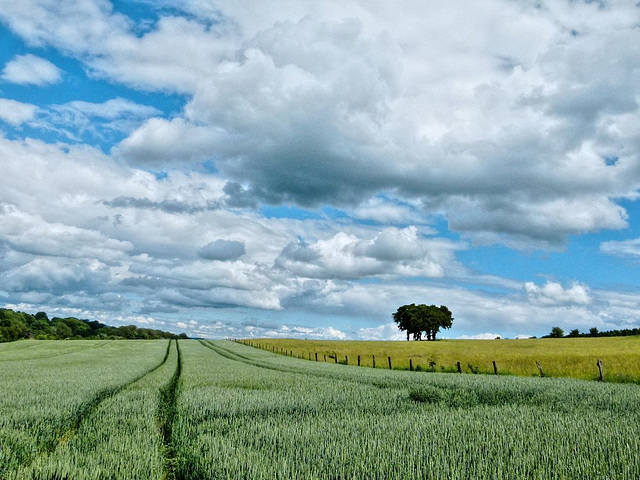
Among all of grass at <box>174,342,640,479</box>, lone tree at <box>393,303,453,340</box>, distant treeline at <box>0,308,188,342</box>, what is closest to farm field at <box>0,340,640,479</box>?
grass at <box>174,342,640,479</box>

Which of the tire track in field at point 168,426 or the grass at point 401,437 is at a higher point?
the grass at point 401,437

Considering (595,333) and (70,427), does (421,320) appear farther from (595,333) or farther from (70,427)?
(70,427)

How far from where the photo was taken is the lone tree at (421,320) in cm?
11269

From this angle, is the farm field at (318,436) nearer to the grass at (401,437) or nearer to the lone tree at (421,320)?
the grass at (401,437)

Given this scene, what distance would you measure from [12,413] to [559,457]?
12189mm

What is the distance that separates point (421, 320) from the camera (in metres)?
112

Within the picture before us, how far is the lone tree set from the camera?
113 metres

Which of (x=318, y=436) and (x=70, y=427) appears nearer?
(x=318, y=436)

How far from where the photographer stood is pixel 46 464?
6816mm

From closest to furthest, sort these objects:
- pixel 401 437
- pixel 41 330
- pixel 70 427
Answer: pixel 401 437 → pixel 70 427 → pixel 41 330

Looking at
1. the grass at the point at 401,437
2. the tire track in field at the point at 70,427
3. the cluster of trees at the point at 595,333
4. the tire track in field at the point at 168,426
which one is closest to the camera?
the grass at the point at 401,437

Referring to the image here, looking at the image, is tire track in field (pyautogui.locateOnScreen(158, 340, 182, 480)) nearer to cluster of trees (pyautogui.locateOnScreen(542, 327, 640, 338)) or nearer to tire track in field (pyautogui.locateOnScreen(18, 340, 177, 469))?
tire track in field (pyautogui.locateOnScreen(18, 340, 177, 469))

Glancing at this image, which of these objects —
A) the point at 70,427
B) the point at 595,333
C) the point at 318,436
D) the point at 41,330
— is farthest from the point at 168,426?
the point at 41,330

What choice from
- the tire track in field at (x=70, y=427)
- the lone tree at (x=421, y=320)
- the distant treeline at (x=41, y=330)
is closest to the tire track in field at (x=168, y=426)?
the tire track in field at (x=70, y=427)
